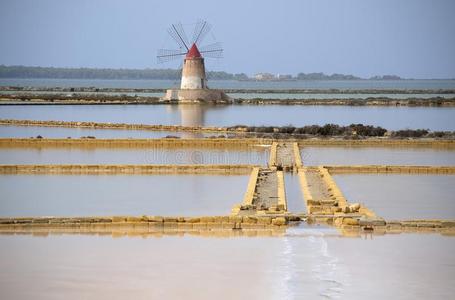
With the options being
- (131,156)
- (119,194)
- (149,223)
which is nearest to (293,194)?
(119,194)

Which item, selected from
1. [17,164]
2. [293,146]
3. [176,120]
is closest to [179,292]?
[17,164]

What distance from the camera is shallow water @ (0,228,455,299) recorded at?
8.24 m

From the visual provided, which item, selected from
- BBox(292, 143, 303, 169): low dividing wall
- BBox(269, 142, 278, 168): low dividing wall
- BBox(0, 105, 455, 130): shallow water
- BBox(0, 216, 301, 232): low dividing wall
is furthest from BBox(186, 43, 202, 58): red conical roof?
BBox(0, 216, 301, 232): low dividing wall

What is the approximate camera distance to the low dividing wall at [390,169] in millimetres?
16016

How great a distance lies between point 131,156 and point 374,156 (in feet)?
14.0

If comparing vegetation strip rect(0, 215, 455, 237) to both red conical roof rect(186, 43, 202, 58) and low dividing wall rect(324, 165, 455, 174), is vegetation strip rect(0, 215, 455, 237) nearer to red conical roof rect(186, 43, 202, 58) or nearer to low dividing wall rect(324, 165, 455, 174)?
low dividing wall rect(324, 165, 455, 174)

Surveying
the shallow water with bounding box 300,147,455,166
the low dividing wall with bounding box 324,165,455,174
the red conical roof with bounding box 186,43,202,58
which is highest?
the red conical roof with bounding box 186,43,202,58

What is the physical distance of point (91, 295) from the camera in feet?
26.6

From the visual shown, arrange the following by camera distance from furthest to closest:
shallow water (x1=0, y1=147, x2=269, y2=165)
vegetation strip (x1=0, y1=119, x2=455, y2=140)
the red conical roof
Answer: the red conical roof → vegetation strip (x1=0, y1=119, x2=455, y2=140) → shallow water (x1=0, y1=147, x2=269, y2=165)

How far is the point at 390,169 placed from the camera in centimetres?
1609

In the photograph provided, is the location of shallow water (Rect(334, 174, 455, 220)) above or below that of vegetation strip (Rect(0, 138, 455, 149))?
below

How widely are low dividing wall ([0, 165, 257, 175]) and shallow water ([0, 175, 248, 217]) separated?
15.7 inches

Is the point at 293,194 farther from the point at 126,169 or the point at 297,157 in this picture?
the point at 297,157

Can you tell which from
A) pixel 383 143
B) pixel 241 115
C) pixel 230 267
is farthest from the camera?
pixel 241 115
